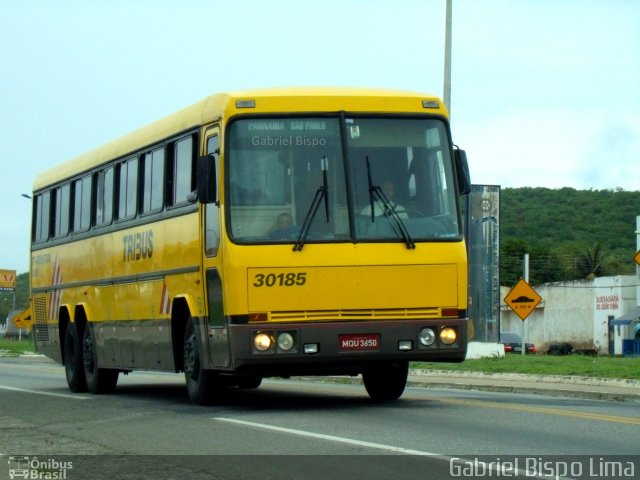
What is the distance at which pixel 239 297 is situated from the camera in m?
15.2

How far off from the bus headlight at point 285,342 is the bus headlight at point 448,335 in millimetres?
1719

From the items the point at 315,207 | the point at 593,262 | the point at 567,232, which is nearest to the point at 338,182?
the point at 315,207

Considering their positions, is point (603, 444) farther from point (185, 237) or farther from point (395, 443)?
point (185, 237)

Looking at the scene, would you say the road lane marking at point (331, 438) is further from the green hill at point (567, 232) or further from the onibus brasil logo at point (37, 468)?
the green hill at point (567, 232)

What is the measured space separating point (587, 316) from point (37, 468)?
67461mm

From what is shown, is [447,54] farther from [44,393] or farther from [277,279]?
[277,279]

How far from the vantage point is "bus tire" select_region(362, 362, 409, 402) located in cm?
1750

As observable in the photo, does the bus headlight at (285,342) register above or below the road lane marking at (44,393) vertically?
above

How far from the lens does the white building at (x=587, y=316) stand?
71.7m

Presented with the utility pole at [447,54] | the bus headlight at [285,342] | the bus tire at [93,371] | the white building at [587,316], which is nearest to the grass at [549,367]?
the utility pole at [447,54]

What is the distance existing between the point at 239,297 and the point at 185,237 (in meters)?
2.07

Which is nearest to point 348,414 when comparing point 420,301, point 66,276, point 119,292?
point 420,301

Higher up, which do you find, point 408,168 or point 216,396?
point 408,168

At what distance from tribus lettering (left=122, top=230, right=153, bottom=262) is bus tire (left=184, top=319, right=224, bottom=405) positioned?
1838 millimetres
